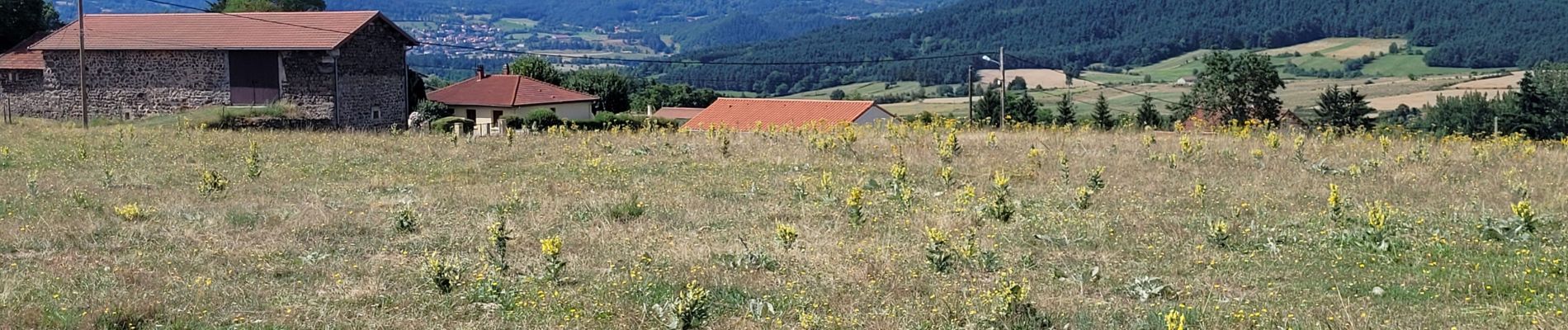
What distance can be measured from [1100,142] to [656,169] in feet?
20.7

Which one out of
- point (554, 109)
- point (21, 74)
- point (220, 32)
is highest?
point (220, 32)

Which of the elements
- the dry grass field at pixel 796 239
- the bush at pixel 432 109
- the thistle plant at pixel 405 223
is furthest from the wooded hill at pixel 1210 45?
the thistle plant at pixel 405 223

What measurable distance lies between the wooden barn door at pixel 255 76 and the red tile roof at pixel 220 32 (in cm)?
40

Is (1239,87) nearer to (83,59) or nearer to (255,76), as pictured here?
(255,76)

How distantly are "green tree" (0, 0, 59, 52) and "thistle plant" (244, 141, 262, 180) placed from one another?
2863 cm

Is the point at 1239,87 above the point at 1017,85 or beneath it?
beneath

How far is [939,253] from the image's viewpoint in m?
8.30

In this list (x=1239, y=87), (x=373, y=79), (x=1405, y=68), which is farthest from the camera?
(x=1405, y=68)

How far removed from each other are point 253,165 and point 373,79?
63.0ft

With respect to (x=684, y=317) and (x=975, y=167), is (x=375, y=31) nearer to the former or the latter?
(x=975, y=167)

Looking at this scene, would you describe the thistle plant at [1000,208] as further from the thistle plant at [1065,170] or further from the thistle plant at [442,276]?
the thistle plant at [442,276]

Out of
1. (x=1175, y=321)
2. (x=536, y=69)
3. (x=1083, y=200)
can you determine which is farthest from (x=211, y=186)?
(x=536, y=69)

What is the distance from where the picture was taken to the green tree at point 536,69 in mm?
64188

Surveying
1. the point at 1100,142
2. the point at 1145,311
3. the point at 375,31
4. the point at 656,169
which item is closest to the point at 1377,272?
the point at 1145,311
